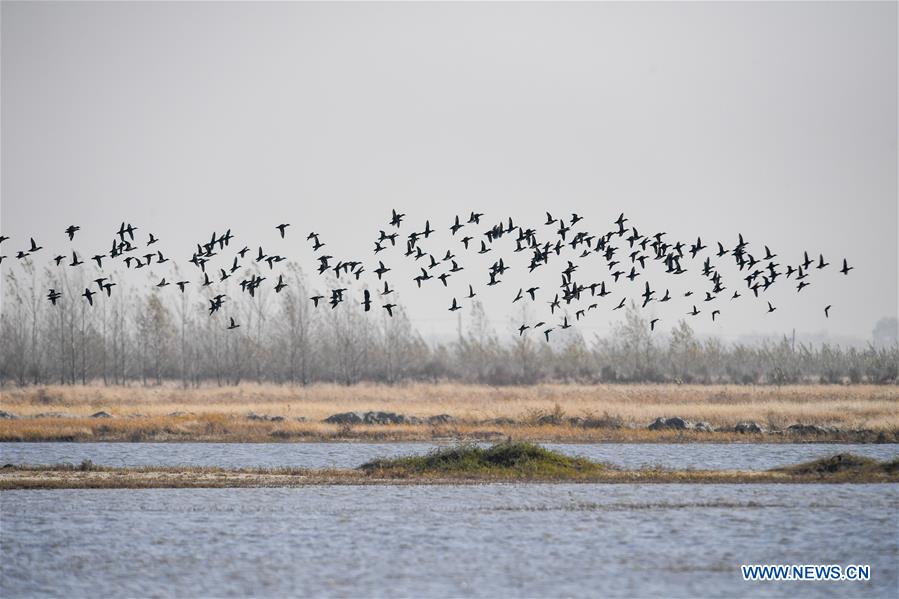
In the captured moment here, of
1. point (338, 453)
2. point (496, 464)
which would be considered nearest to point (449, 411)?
point (338, 453)

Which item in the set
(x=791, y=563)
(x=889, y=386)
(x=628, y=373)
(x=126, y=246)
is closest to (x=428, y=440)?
(x=126, y=246)

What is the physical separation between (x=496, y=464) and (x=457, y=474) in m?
1.49

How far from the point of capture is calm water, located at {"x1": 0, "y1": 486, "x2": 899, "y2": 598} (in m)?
25.8

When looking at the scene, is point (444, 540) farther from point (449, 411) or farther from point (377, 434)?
point (449, 411)

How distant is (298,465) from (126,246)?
10979 millimetres

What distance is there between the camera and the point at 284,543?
3039 centimetres

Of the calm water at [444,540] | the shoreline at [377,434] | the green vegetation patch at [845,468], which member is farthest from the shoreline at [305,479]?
the shoreline at [377,434]

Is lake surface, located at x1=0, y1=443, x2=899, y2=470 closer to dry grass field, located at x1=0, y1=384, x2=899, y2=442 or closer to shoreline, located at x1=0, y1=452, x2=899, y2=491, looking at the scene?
dry grass field, located at x1=0, y1=384, x2=899, y2=442

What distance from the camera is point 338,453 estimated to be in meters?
52.0

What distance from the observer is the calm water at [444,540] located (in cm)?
2577

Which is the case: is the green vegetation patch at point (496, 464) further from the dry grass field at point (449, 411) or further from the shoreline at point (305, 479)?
the dry grass field at point (449, 411)

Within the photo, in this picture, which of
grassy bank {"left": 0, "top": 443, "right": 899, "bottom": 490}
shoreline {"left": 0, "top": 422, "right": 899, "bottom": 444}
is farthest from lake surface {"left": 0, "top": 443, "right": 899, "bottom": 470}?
grassy bank {"left": 0, "top": 443, "right": 899, "bottom": 490}

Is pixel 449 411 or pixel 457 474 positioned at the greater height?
pixel 449 411

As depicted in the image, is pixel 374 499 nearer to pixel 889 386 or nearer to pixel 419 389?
pixel 419 389
